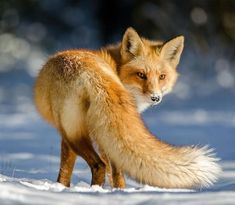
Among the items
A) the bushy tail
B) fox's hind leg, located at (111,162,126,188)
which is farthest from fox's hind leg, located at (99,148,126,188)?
the bushy tail

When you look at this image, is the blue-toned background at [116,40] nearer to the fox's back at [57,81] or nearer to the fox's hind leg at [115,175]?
the fox's hind leg at [115,175]

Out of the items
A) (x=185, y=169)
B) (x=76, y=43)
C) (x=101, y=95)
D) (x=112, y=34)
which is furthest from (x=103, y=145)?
(x=76, y=43)

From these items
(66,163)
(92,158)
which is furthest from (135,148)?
(66,163)

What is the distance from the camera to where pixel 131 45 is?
254 inches

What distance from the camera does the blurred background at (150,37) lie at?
41.4 ft

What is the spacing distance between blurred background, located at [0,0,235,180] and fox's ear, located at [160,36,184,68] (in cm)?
289

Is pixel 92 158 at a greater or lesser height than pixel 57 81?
lesser

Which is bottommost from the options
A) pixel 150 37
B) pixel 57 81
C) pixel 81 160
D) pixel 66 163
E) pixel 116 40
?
pixel 66 163

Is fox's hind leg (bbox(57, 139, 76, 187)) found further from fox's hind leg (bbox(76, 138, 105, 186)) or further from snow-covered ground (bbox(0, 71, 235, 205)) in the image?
fox's hind leg (bbox(76, 138, 105, 186))

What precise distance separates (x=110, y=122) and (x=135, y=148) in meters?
0.32

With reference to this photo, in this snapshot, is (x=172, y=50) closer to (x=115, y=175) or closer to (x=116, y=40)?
(x=115, y=175)

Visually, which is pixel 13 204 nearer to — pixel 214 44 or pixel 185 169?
pixel 185 169

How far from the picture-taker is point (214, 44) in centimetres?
1938

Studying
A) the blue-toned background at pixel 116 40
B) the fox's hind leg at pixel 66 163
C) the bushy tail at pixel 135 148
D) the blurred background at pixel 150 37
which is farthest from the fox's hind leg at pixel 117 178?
the blurred background at pixel 150 37
